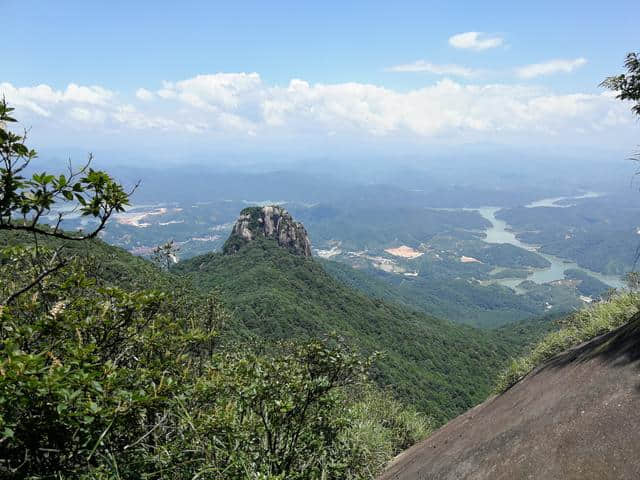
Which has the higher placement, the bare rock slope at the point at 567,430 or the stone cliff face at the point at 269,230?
the bare rock slope at the point at 567,430

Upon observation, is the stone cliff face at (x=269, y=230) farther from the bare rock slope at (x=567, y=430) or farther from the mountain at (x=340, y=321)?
the bare rock slope at (x=567, y=430)

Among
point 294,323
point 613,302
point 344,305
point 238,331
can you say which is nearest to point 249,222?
point 344,305

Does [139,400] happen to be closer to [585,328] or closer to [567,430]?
[567,430]

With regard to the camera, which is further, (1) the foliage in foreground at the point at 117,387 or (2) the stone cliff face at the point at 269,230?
(2) the stone cliff face at the point at 269,230

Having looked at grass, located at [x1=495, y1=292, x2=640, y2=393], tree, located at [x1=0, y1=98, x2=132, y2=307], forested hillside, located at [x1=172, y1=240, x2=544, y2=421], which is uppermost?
tree, located at [x1=0, y1=98, x2=132, y2=307]

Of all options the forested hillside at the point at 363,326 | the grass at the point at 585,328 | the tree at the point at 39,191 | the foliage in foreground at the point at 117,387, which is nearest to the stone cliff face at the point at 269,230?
the forested hillside at the point at 363,326

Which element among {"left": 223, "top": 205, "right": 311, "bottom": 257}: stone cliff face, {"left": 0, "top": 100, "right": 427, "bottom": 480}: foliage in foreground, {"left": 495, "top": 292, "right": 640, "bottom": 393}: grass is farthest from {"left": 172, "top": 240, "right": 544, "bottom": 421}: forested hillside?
A: {"left": 0, "top": 100, "right": 427, "bottom": 480}: foliage in foreground

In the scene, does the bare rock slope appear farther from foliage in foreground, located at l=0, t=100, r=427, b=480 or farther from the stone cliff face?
the stone cliff face
